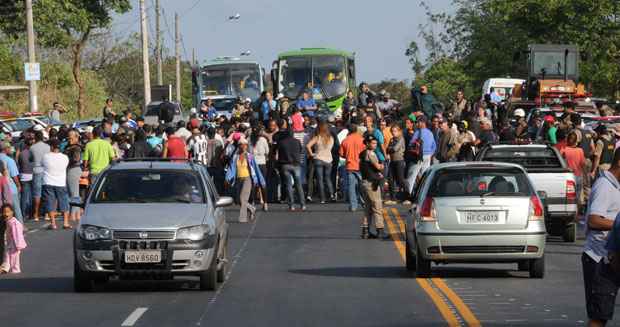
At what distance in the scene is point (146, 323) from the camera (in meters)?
14.2

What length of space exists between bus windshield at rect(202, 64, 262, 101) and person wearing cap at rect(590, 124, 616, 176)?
121 feet

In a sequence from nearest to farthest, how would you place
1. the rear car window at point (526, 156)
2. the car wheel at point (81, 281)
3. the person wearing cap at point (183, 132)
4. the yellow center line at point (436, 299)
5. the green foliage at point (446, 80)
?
the yellow center line at point (436, 299) → the car wheel at point (81, 281) → the rear car window at point (526, 156) → the person wearing cap at point (183, 132) → the green foliage at point (446, 80)

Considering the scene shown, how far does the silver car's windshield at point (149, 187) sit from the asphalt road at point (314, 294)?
1069mm

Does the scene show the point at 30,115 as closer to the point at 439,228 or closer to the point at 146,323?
the point at 439,228

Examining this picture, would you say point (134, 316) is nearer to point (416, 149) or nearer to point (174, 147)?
point (174, 147)

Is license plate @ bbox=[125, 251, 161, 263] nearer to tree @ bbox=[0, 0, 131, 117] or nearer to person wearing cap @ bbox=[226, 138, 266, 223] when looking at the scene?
person wearing cap @ bbox=[226, 138, 266, 223]

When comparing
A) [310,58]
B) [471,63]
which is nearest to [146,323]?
[310,58]

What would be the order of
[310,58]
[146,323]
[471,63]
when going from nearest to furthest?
[146,323], [310,58], [471,63]

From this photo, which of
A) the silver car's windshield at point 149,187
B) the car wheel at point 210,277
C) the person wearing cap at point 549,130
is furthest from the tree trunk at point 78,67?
the car wheel at point 210,277

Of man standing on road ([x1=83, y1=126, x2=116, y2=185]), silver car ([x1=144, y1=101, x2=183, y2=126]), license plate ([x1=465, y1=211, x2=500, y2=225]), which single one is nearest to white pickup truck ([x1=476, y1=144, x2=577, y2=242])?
license plate ([x1=465, y1=211, x2=500, y2=225])

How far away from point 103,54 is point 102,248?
81.1m

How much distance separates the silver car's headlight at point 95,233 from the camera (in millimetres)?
16609

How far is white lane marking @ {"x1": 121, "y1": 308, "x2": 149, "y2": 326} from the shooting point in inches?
558

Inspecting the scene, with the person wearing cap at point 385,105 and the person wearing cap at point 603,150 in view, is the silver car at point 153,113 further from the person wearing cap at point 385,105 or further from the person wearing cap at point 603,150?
the person wearing cap at point 603,150
